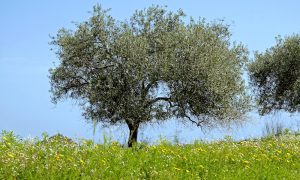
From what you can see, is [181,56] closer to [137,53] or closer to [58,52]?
[137,53]

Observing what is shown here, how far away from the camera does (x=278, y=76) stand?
124 ft

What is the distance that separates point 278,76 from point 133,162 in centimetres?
2915

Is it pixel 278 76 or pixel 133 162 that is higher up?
pixel 278 76

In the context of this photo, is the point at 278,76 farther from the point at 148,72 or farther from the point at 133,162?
the point at 133,162

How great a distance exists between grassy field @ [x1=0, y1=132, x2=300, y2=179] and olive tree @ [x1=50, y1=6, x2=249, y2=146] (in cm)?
1148

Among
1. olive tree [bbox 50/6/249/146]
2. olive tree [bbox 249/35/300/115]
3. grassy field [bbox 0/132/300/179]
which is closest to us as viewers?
grassy field [bbox 0/132/300/179]

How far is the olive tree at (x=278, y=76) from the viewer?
36875 mm

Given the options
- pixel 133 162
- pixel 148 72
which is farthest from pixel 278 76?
pixel 133 162

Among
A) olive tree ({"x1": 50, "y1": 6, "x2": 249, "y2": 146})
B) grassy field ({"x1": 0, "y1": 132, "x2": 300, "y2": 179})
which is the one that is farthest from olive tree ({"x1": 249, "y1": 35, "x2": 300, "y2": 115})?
grassy field ({"x1": 0, "y1": 132, "x2": 300, "y2": 179})

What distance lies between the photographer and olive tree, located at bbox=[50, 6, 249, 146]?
85.7ft

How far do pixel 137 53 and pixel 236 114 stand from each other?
6999 millimetres

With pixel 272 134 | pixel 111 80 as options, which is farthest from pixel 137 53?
pixel 272 134

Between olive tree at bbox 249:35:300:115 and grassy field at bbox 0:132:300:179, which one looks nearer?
grassy field at bbox 0:132:300:179

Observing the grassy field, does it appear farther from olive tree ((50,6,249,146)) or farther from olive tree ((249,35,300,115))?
olive tree ((249,35,300,115))
